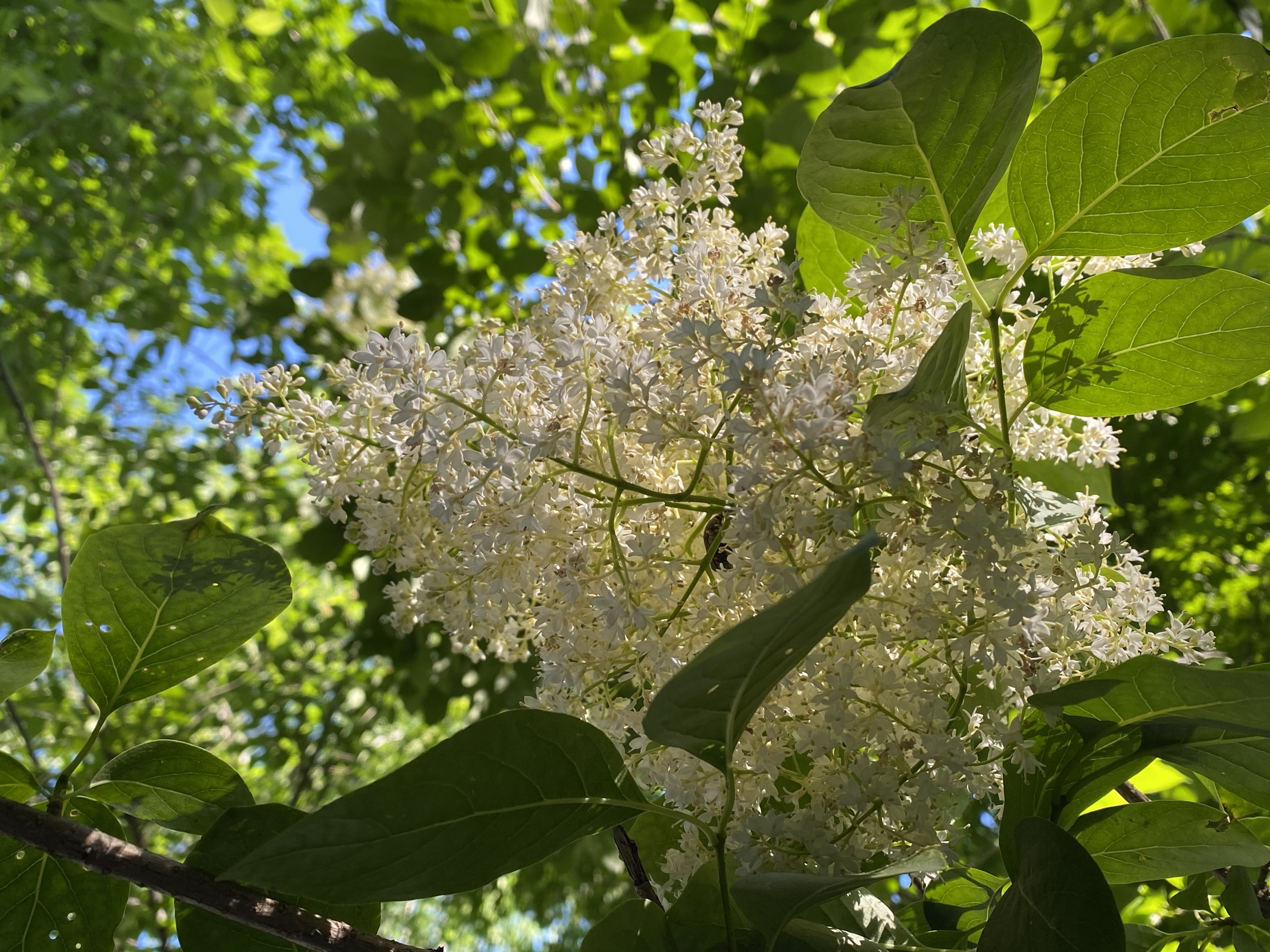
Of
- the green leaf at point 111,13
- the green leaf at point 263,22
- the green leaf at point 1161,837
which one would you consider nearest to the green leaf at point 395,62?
the green leaf at point 263,22

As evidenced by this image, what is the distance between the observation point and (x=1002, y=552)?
1.72 ft

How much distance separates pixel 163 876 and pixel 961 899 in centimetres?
59

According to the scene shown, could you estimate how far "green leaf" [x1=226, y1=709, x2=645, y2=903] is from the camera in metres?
0.43

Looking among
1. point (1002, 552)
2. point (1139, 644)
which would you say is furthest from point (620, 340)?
point (1139, 644)

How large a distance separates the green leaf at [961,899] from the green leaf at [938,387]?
35 centimetres

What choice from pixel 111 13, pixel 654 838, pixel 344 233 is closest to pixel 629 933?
pixel 654 838

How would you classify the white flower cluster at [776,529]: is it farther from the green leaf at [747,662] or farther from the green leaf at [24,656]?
the green leaf at [24,656]

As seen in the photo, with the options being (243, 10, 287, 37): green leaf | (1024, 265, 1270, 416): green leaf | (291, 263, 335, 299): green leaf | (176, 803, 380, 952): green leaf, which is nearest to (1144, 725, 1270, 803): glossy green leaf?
(1024, 265, 1270, 416): green leaf

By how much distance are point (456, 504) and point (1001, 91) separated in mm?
427

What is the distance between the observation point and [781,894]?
1.44 ft

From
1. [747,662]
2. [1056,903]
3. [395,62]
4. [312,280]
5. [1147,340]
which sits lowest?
[1056,903]

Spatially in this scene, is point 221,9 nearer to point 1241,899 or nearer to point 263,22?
point 263,22

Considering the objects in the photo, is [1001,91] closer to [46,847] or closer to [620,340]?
[620,340]

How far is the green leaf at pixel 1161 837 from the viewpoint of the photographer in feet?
1.94
